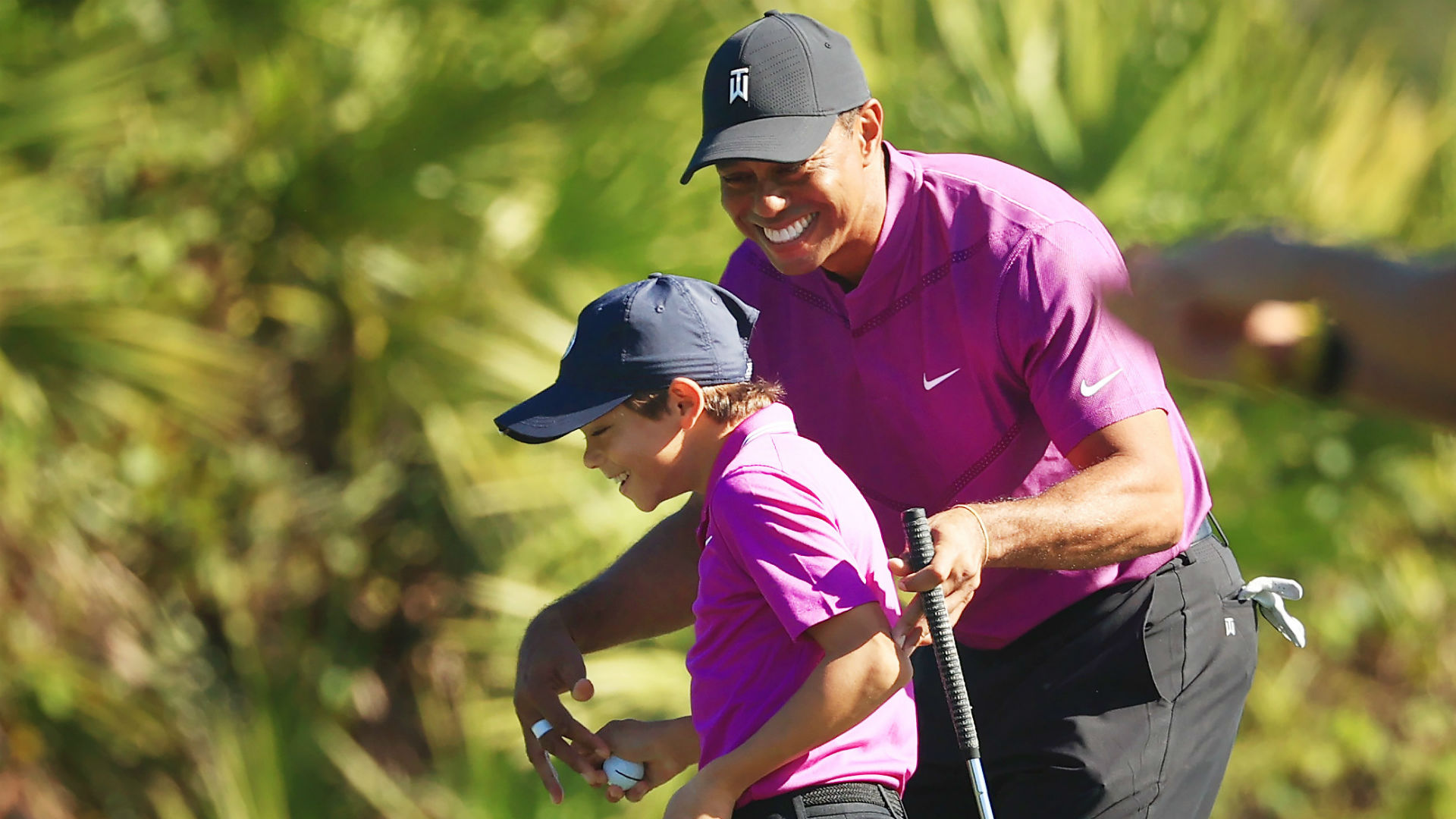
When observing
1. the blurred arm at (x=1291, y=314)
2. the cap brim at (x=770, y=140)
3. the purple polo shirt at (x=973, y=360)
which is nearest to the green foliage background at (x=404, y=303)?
the purple polo shirt at (x=973, y=360)

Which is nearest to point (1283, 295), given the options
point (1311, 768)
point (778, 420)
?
point (778, 420)

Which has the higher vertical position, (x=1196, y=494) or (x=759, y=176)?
(x=759, y=176)

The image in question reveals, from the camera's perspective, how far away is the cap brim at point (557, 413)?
2.54 metres

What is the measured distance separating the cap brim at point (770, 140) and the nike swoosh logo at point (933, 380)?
1.37ft

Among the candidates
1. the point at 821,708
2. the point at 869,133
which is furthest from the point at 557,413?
the point at 869,133

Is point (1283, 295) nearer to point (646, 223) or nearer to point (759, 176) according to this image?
point (759, 176)

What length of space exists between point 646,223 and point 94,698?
8.33ft

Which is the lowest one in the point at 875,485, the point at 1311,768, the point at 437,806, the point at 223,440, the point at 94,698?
the point at 1311,768

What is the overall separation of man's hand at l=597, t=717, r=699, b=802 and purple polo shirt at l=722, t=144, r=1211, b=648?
1.83ft

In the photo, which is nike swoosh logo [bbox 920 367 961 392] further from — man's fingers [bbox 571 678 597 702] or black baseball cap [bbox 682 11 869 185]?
man's fingers [bbox 571 678 597 702]

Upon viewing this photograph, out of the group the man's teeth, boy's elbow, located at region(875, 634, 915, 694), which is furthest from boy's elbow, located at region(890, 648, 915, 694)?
the man's teeth

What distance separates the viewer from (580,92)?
585 cm

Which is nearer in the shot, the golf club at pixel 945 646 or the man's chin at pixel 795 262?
the golf club at pixel 945 646

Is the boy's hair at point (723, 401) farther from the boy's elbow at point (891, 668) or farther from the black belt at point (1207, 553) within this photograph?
the black belt at point (1207, 553)
